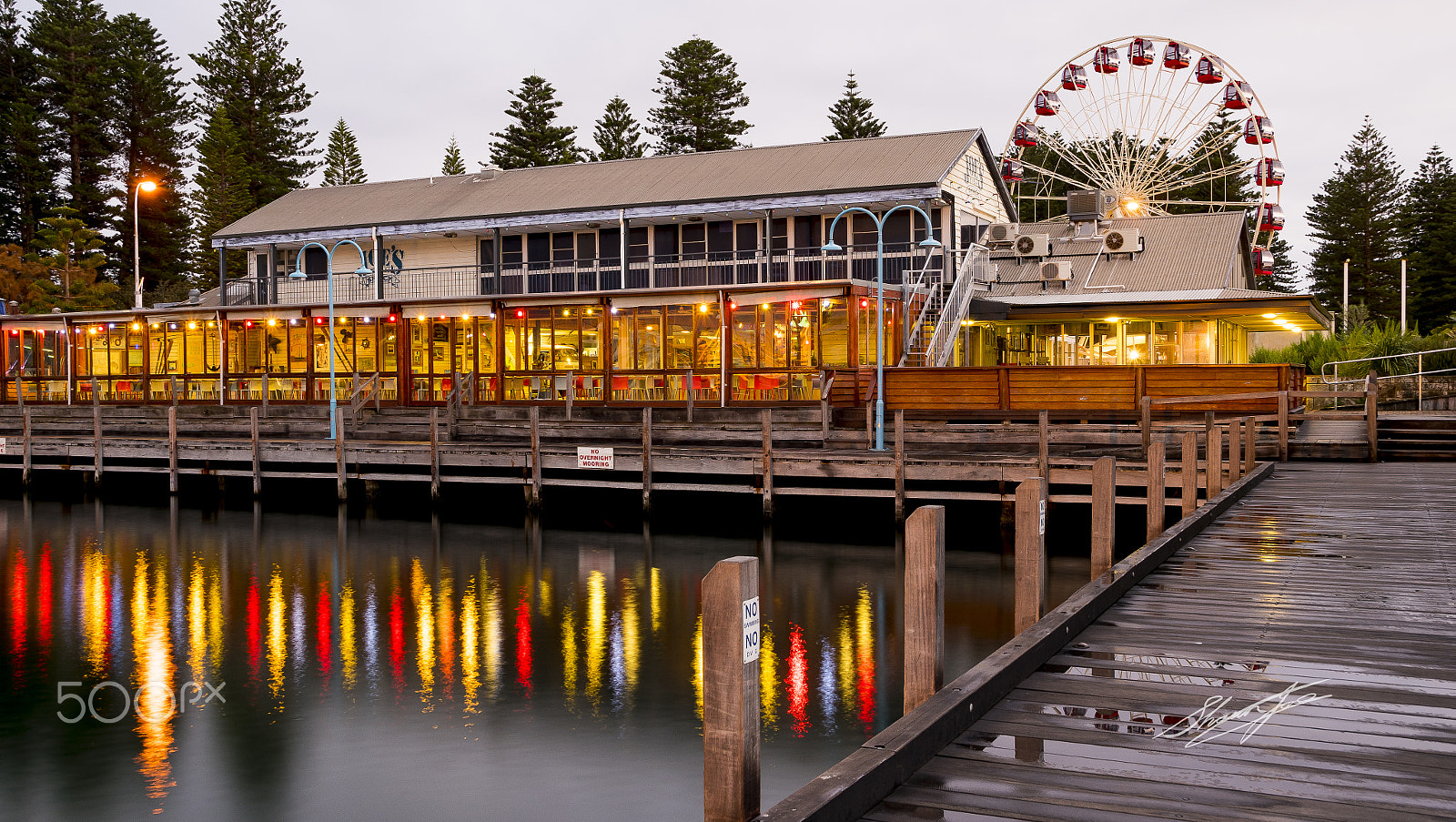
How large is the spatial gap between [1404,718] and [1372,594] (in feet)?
11.3

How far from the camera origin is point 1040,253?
1496 inches

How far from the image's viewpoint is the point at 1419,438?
69.5 feet

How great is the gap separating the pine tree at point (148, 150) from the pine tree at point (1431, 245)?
230 feet

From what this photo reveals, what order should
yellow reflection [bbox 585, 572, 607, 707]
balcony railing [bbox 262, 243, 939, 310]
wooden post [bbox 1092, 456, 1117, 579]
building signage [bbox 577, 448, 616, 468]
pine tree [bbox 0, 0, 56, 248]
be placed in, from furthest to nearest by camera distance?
pine tree [bbox 0, 0, 56, 248], balcony railing [bbox 262, 243, 939, 310], building signage [bbox 577, 448, 616, 468], yellow reflection [bbox 585, 572, 607, 707], wooden post [bbox 1092, 456, 1117, 579]

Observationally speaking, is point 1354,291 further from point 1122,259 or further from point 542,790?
point 542,790

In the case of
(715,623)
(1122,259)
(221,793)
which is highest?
(1122,259)

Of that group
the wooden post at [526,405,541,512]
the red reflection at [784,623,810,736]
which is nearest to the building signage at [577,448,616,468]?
the wooden post at [526,405,541,512]

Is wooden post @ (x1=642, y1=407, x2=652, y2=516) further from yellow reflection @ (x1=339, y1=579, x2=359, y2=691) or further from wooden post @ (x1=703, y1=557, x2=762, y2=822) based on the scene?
wooden post @ (x1=703, y1=557, x2=762, y2=822)

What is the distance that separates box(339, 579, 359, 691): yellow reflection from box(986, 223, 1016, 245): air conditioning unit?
23.9m

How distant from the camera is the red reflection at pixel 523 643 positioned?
13.7m

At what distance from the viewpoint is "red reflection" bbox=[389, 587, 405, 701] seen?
13823mm

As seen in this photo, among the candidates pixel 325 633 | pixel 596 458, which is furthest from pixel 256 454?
pixel 325 633

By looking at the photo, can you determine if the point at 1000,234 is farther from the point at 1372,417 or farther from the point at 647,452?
the point at 1372,417

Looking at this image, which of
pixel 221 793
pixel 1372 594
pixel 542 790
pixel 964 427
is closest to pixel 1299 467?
pixel 964 427
